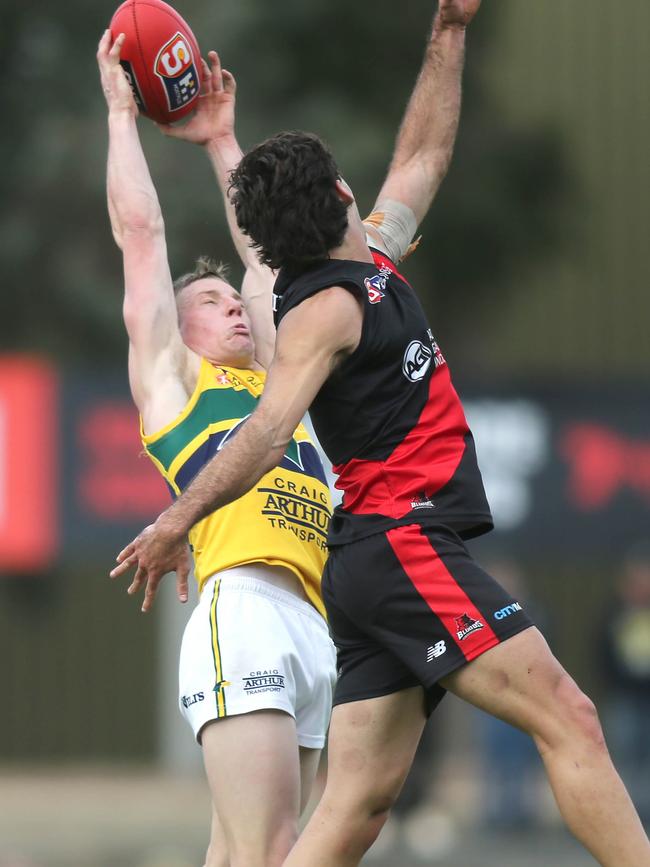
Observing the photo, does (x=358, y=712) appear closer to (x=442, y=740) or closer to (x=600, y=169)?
(x=442, y=740)

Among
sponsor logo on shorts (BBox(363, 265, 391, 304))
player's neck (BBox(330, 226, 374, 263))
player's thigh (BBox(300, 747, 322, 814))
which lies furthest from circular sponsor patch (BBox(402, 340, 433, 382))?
player's thigh (BBox(300, 747, 322, 814))

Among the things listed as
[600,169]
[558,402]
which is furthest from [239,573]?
[600,169]

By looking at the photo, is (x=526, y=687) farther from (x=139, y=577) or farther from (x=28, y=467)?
(x=28, y=467)

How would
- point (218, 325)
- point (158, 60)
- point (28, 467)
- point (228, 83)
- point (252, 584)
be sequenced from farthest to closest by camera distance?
point (28, 467) < point (228, 83) < point (158, 60) < point (218, 325) < point (252, 584)

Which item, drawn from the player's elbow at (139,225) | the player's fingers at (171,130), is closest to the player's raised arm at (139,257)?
the player's elbow at (139,225)

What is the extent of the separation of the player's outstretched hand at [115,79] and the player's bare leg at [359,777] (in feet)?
7.45

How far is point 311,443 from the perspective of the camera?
6074mm

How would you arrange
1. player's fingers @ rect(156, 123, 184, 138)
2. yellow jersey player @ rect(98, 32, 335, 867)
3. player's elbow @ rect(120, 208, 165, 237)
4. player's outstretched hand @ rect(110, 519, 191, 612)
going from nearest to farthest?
player's outstretched hand @ rect(110, 519, 191, 612)
yellow jersey player @ rect(98, 32, 335, 867)
player's elbow @ rect(120, 208, 165, 237)
player's fingers @ rect(156, 123, 184, 138)

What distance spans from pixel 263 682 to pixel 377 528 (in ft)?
2.29

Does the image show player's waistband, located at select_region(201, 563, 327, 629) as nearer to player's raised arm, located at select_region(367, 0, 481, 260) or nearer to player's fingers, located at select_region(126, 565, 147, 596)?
player's fingers, located at select_region(126, 565, 147, 596)

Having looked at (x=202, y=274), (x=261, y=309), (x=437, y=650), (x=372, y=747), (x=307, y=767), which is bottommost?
(x=307, y=767)

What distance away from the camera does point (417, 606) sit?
500 cm

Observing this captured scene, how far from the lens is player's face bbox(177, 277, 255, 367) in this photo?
19.7 feet

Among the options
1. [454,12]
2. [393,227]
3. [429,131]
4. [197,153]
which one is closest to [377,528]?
[393,227]
